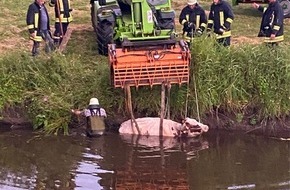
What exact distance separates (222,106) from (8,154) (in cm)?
369

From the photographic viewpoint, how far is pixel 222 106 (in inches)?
506

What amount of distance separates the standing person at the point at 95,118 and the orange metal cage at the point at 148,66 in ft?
1.84

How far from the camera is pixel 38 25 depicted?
48.0ft

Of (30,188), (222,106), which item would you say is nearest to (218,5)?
(222,106)

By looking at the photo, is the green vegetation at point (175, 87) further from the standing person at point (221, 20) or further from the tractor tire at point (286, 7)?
the tractor tire at point (286, 7)

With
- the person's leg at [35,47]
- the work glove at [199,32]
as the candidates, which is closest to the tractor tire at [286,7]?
the work glove at [199,32]

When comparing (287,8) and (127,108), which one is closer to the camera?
(127,108)

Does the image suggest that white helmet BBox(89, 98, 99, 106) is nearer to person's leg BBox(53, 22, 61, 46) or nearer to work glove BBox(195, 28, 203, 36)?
work glove BBox(195, 28, 203, 36)

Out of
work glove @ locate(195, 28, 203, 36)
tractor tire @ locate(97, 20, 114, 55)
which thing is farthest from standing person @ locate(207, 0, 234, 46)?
tractor tire @ locate(97, 20, 114, 55)

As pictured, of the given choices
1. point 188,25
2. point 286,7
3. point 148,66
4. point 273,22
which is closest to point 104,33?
point 188,25

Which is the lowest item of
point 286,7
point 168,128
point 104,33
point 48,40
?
point 168,128

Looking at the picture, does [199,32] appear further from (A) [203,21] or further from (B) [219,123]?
(B) [219,123]

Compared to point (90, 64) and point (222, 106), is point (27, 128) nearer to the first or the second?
point (90, 64)

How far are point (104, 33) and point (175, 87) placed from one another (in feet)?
7.63
